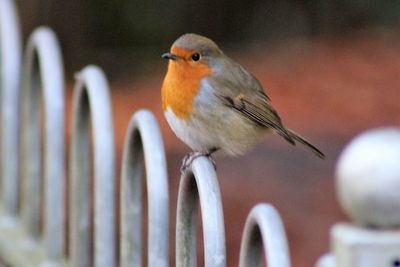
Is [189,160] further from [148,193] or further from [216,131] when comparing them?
[216,131]

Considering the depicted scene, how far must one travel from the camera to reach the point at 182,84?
3807 millimetres

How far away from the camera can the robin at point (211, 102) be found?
3.76m

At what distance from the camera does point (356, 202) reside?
1.56m

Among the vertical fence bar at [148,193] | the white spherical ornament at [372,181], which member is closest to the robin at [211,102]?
the vertical fence bar at [148,193]

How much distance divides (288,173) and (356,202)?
4.72 m

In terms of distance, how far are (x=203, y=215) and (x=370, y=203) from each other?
2.34ft

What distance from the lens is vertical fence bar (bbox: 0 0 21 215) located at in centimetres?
402

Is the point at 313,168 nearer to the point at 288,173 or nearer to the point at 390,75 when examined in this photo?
the point at 288,173

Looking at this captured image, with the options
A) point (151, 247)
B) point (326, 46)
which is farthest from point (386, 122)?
point (151, 247)

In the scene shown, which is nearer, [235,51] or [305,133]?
[305,133]

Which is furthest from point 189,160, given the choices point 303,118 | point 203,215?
point 303,118

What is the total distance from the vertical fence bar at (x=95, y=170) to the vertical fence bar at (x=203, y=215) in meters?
0.47

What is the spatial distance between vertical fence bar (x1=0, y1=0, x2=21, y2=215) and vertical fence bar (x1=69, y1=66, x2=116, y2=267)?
0.74 metres

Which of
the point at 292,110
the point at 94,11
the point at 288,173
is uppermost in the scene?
the point at 94,11
